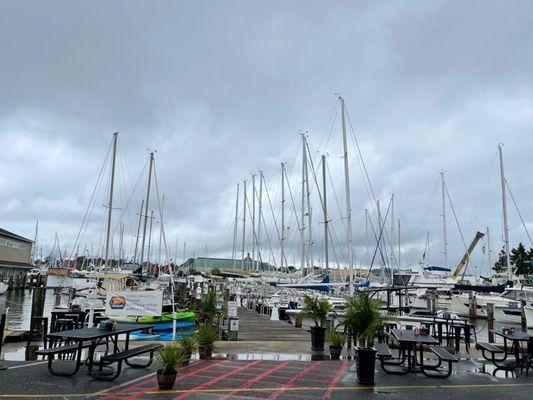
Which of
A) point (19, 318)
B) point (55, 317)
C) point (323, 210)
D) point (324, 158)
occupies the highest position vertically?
point (324, 158)

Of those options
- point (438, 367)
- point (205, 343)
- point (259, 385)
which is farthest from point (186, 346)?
point (438, 367)

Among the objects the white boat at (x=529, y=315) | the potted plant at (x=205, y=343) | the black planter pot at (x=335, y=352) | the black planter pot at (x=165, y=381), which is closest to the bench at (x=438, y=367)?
the black planter pot at (x=335, y=352)

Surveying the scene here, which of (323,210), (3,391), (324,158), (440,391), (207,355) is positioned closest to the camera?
(3,391)

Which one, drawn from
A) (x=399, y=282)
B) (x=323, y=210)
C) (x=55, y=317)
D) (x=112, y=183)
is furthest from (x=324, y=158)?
(x=55, y=317)

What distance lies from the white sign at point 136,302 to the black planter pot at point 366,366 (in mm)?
7665

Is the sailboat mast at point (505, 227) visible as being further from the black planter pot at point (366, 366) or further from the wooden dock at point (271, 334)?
the black planter pot at point (366, 366)

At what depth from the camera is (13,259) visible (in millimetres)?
68562

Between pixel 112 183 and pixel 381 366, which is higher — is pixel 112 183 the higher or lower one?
the higher one

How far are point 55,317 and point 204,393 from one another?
10.5 metres

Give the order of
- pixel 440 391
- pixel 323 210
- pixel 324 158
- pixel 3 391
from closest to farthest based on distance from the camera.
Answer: pixel 3 391, pixel 440 391, pixel 323 210, pixel 324 158

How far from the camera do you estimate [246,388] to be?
894cm

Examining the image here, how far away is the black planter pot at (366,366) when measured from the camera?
938 cm

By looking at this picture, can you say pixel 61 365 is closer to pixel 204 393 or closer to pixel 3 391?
pixel 3 391

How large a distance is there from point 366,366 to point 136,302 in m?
8.46
